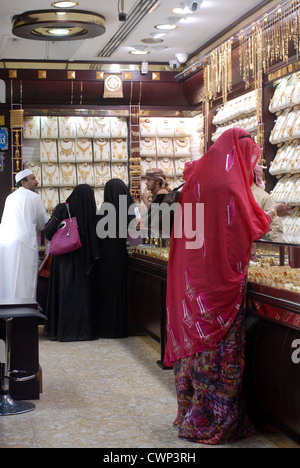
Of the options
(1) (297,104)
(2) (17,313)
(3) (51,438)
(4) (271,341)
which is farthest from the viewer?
(1) (297,104)

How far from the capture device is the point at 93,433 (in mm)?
3865

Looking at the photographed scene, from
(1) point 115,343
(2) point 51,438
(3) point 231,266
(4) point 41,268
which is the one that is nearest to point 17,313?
(2) point 51,438

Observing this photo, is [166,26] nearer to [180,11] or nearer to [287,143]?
[180,11]

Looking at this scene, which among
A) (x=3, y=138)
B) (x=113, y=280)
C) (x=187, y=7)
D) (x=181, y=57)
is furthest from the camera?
(x=3, y=138)

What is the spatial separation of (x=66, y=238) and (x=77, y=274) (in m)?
0.42

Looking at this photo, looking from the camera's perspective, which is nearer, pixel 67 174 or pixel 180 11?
pixel 180 11

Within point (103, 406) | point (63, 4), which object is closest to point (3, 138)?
point (63, 4)

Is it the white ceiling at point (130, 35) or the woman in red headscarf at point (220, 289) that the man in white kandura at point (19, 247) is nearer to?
the white ceiling at point (130, 35)

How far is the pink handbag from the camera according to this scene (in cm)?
644

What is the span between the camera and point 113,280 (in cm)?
686

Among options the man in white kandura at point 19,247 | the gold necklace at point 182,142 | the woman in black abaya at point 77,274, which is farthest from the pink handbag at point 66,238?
the gold necklace at point 182,142

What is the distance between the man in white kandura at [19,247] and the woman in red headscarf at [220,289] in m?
3.29

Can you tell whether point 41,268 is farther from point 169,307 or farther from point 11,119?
point 169,307

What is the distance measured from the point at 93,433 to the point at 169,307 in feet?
2.75
